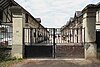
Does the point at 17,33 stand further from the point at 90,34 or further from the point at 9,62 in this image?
the point at 90,34

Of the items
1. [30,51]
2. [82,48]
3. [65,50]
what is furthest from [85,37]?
[30,51]

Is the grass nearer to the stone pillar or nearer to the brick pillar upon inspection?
the stone pillar

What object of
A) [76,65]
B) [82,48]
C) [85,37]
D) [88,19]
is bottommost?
[76,65]

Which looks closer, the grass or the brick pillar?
the grass

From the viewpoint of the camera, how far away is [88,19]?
1117 cm

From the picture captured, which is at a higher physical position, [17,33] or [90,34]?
[17,33]

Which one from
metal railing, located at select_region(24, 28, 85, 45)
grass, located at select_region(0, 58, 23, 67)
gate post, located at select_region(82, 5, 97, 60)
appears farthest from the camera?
metal railing, located at select_region(24, 28, 85, 45)

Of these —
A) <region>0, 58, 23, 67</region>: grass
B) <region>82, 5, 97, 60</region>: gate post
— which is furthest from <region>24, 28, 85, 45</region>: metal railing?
<region>0, 58, 23, 67</region>: grass

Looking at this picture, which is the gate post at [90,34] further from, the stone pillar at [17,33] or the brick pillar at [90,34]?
the stone pillar at [17,33]

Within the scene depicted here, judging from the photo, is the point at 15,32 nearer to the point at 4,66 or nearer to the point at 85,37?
the point at 4,66

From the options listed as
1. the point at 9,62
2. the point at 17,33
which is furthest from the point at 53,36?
the point at 9,62

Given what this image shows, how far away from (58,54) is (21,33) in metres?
3.08

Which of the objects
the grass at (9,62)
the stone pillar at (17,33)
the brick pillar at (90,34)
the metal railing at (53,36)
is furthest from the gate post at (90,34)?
the grass at (9,62)

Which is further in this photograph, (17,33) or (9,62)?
(17,33)
